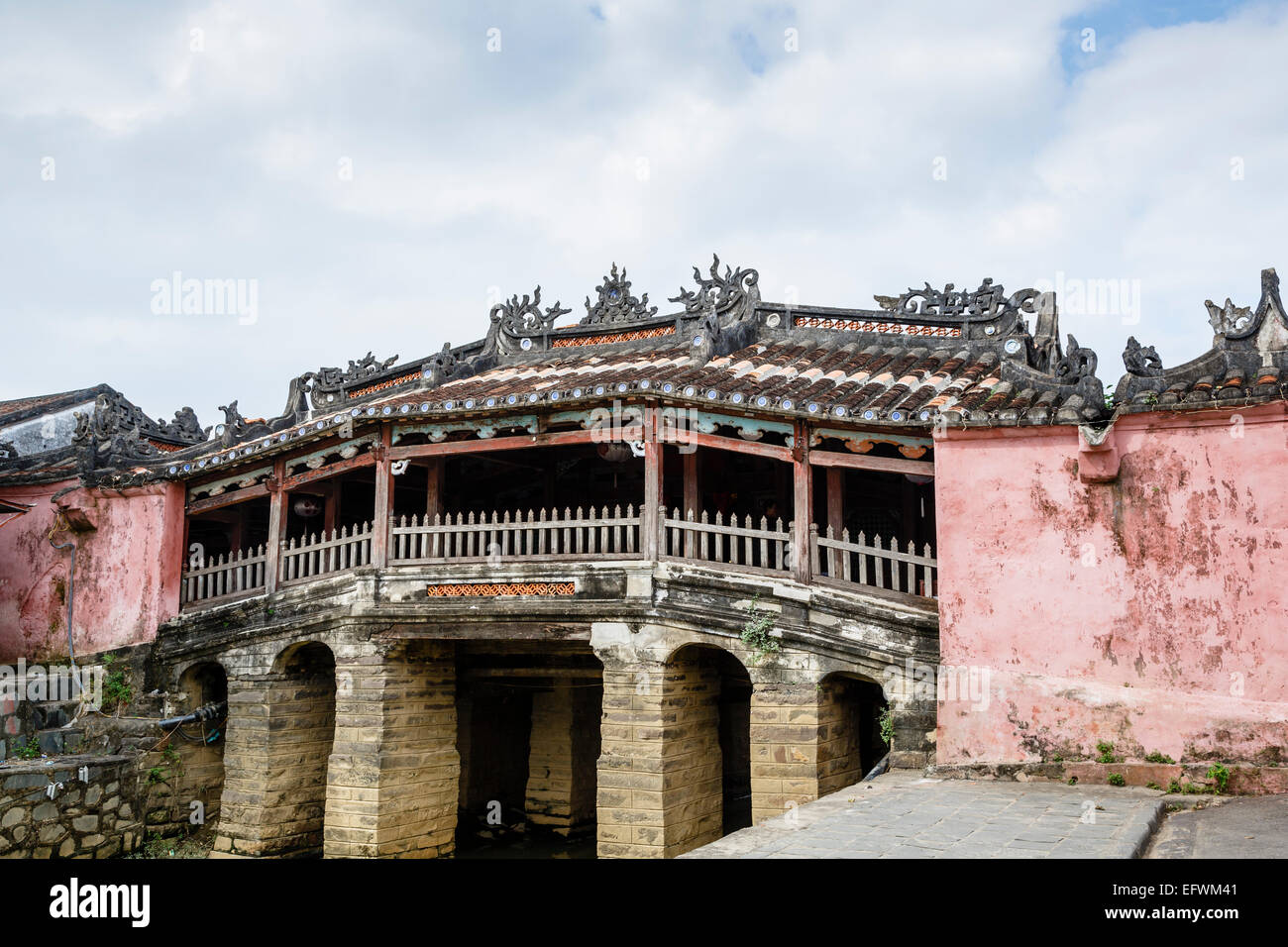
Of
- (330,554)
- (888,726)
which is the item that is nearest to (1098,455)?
(888,726)

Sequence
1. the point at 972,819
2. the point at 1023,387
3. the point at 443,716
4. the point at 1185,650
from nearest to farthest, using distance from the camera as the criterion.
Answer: the point at 972,819 → the point at 1185,650 → the point at 1023,387 → the point at 443,716

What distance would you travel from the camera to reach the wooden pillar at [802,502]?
35.2 feet

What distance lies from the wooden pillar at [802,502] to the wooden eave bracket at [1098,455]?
105 inches

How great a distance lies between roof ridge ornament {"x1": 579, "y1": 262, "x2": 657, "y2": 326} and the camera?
14.8 metres

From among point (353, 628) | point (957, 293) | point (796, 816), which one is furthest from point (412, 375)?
point (796, 816)

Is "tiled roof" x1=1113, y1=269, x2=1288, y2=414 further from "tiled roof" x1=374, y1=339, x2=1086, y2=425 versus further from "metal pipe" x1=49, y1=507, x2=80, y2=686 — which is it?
"metal pipe" x1=49, y1=507, x2=80, y2=686

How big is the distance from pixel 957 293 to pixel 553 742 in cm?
865

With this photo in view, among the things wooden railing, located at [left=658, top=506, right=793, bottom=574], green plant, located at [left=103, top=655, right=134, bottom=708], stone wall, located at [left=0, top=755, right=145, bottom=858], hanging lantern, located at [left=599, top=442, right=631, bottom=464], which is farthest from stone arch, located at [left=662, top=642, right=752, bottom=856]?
green plant, located at [left=103, top=655, right=134, bottom=708]

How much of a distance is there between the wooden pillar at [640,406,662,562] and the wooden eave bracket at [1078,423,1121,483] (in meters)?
4.29

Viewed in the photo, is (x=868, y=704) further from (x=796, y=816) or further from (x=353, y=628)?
(x=353, y=628)

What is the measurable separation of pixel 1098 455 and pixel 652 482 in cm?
450

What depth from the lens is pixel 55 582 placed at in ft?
52.4

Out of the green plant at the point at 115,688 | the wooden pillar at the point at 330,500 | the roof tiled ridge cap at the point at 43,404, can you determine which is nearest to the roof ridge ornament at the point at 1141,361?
the wooden pillar at the point at 330,500

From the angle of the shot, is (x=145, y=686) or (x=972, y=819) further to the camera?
(x=145, y=686)
